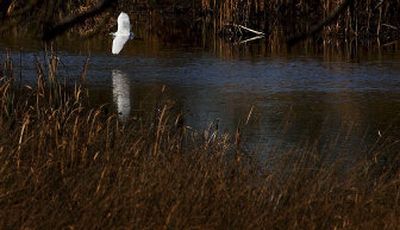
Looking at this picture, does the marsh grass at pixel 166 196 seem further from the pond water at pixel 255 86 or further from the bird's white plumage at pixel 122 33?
the pond water at pixel 255 86

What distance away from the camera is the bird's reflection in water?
38.2 feet

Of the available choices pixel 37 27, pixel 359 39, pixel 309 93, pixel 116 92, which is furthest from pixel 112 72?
pixel 37 27

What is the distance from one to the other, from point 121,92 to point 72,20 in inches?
401

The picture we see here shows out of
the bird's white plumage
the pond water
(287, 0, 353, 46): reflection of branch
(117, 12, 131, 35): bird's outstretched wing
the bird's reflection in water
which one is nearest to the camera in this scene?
(287, 0, 353, 46): reflection of branch

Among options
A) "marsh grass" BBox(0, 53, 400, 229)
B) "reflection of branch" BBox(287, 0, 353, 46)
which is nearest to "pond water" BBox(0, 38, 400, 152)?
"marsh grass" BBox(0, 53, 400, 229)

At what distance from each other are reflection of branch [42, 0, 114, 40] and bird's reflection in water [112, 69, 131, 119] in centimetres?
772

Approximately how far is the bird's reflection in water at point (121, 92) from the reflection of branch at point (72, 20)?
7721mm

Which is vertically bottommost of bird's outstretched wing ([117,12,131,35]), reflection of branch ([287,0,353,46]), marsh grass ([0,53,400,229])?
marsh grass ([0,53,400,229])

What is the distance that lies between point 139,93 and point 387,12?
7.06m

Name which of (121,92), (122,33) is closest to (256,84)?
(121,92)

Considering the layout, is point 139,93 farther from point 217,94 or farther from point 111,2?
point 111,2

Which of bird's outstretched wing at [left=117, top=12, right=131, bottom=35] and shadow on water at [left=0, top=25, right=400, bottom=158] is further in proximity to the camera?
shadow on water at [left=0, top=25, right=400, bottom=158]

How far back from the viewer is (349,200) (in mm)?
5102

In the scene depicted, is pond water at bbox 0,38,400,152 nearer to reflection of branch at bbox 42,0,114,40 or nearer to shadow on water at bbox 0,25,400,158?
shadow on water at bbox 0,25,400,158
